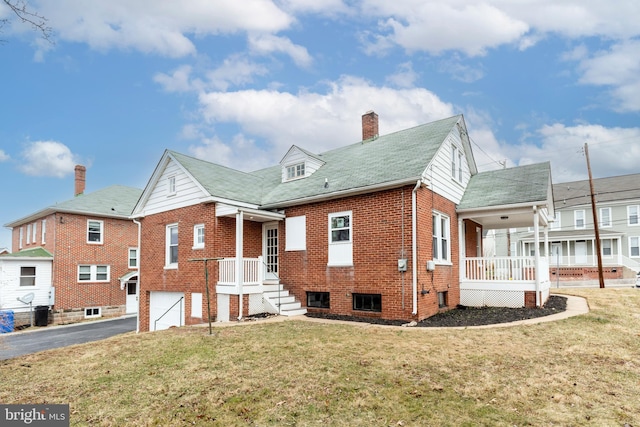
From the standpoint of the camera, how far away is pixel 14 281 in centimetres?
2295

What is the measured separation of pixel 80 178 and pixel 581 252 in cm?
4090

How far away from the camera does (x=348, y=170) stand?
47.3 ft

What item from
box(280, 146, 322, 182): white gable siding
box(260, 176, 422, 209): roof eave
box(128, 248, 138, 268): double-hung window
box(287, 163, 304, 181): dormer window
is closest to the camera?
box(260, 176, 422, 209): roof eave

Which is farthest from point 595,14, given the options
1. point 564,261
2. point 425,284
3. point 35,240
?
point 35,240

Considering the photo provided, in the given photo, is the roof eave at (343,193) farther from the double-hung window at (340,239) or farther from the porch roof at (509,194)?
the porch roof at (509,194)

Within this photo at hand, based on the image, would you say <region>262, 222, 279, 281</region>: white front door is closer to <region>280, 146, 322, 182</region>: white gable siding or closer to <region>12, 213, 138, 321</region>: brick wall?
<region>280, 146, 322, 182</region>: white gable siding

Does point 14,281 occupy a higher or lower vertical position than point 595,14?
lower

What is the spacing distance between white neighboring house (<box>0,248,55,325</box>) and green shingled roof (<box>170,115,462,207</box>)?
577 inches

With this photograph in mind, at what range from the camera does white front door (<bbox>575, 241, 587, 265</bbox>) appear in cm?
3250

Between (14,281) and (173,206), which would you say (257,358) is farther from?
(14,281)

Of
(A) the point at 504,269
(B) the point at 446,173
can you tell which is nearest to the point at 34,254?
(B) the point at 446,173

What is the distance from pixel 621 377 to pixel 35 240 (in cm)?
3160

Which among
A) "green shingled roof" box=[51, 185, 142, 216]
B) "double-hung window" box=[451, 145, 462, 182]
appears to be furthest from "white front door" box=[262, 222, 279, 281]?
"green shingled roof" box=[51, 185, 142, 216]

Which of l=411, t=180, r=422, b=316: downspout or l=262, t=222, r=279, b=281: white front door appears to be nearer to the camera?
l=411, t=180, r=422, b=316: downspout
